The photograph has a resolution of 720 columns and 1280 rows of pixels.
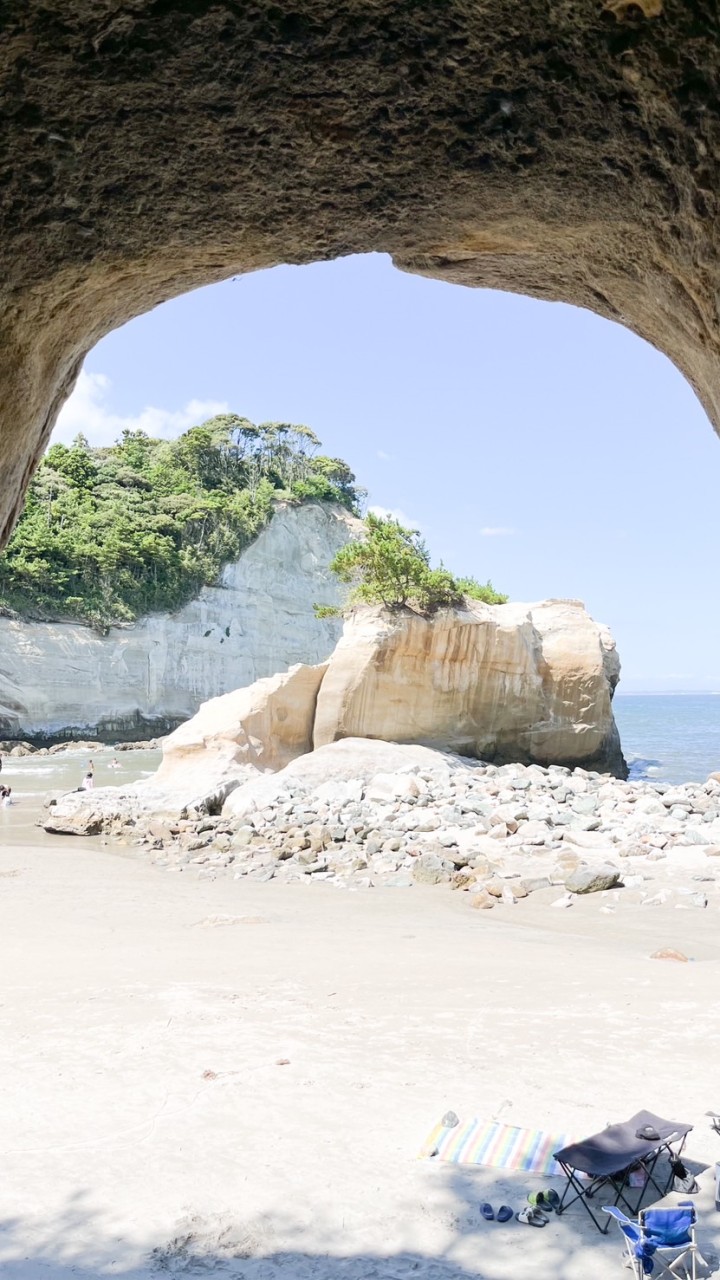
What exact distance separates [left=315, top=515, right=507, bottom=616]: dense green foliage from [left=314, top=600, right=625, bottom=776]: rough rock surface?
409 millimetres

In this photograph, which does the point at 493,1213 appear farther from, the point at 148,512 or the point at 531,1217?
the point at 148,512

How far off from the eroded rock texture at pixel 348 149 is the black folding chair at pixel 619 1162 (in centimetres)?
378

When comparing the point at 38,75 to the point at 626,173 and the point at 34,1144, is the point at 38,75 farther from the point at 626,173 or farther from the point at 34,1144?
the point at 34,1144

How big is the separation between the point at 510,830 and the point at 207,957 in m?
7.81

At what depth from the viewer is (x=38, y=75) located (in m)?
1.89

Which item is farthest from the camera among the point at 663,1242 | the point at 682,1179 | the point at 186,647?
the point at 186,647

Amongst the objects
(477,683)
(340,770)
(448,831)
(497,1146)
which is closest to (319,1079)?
(497,1146)

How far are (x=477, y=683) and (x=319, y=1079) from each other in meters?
18.4

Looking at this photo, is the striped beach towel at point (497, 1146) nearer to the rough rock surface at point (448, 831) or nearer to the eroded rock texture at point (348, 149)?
the eroded rock texture at point (348, 149)

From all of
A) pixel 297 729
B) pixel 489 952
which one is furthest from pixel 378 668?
pixel 489 952

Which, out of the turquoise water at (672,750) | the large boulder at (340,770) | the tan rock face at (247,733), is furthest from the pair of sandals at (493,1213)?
the turquoise water at (672,750)

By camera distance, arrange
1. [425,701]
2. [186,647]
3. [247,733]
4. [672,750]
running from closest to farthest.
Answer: [247,733] < [425,701] < [186,647] < [672,750]

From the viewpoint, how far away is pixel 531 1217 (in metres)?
4.30

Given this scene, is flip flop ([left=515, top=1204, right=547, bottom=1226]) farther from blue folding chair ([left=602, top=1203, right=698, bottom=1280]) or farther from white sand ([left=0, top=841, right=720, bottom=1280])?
blue folding chair ([left=602, top=1203, right=698, bottom=1280])
